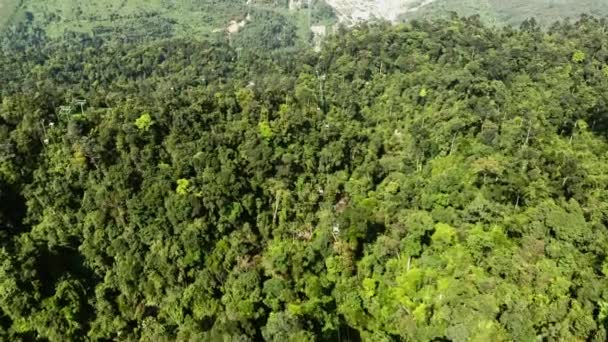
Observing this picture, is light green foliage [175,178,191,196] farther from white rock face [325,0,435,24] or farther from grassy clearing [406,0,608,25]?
white rock face [325,0,435,24]

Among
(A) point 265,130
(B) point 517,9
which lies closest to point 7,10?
(A) point 265,130

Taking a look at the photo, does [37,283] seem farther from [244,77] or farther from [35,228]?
[244,77]

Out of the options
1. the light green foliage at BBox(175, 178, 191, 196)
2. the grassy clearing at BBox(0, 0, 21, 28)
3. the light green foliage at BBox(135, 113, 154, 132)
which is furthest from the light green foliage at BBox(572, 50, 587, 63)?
the grassy clearing at BBox(0, 0, 21, 28)

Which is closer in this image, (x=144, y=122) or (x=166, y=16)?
(x=144, y=122)

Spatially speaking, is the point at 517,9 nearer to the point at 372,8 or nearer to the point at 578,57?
the point at 372,8

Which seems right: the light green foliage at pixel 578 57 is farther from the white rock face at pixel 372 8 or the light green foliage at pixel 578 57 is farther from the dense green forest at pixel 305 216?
the white rock face at pixel 372 8

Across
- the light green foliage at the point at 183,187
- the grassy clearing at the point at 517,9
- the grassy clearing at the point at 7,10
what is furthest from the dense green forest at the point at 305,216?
the grassy clearing at the point at 7,10
